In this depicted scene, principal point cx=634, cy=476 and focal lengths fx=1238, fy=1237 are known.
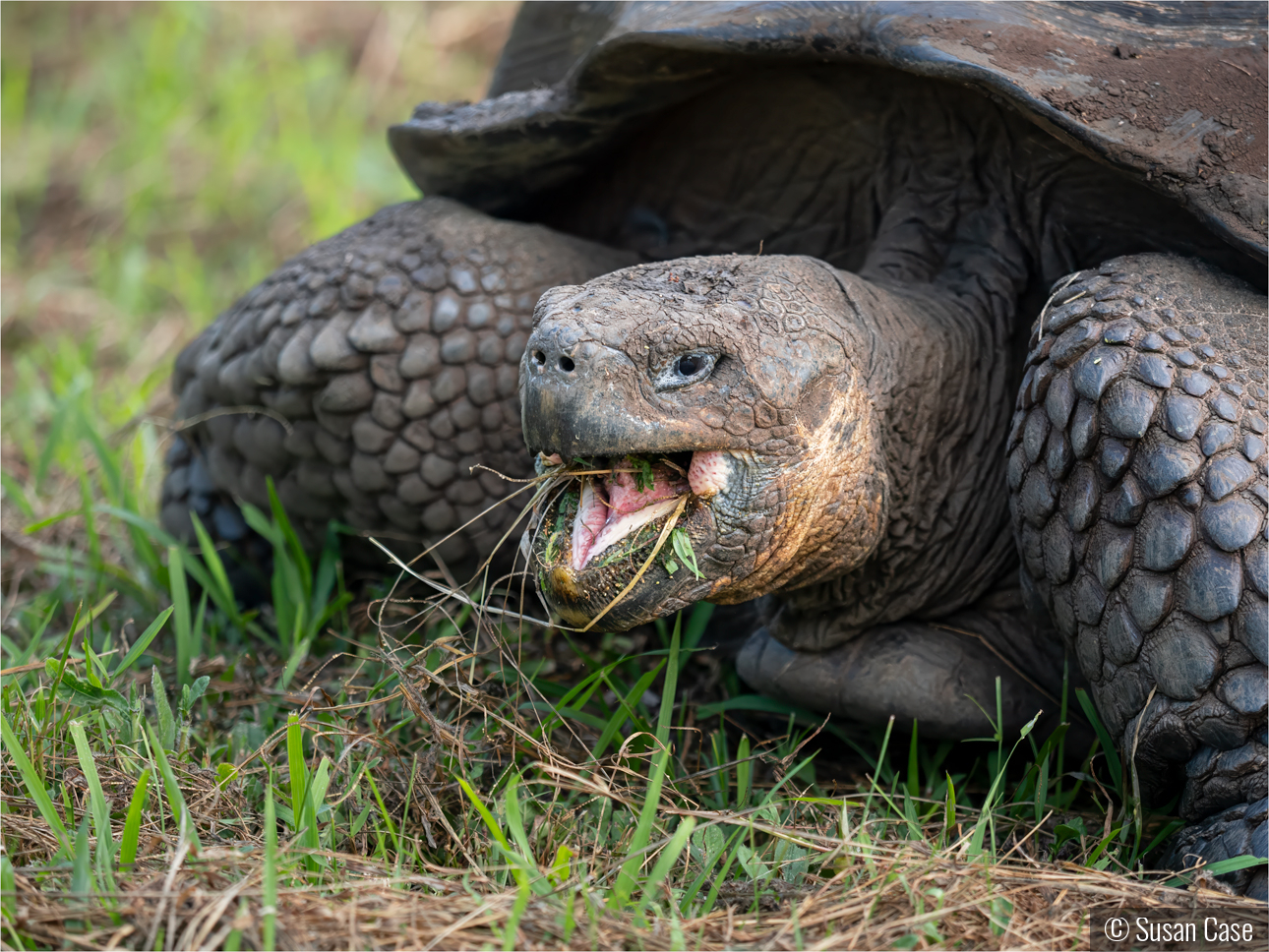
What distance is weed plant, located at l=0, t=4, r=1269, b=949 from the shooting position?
1466 millimetres

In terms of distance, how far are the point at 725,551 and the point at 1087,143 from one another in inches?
33.0

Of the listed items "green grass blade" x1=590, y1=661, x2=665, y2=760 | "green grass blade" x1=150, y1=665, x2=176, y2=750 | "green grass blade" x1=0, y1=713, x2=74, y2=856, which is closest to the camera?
"green grass blade" x1=0, y1=713, x2=74, y2=856

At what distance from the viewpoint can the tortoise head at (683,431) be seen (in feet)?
5.39

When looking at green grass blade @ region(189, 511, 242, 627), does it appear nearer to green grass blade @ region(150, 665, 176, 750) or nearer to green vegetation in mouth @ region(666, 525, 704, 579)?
green grass blade @ region(150, 665, 176, 750)

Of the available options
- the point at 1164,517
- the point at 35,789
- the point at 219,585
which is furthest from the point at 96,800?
the point at 1164,517

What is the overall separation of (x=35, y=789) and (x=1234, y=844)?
5.27 ft

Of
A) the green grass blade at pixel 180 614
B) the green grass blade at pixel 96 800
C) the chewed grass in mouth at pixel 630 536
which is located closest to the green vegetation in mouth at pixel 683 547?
the chewed grass in mouth at pixel 630 536

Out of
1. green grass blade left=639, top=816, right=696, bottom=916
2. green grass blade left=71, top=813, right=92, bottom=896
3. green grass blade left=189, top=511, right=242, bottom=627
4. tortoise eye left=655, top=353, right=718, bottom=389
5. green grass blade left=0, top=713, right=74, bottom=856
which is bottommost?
green grass blade left=189, top=511, right=242, bottom=627

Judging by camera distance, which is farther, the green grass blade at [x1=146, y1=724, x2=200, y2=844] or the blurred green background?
the blurred green background

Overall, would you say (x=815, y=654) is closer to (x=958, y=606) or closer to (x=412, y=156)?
(x=958, y=606)

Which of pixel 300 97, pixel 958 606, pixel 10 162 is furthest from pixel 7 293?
pixel 958 606

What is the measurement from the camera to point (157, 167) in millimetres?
5047

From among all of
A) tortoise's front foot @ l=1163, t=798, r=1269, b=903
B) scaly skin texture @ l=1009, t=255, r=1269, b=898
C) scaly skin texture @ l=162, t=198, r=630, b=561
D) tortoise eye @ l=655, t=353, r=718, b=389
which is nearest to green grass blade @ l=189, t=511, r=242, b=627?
scaly skin texture @ l=162, t=198, r=630, b=561

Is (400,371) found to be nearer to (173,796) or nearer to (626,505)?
(626,505)
